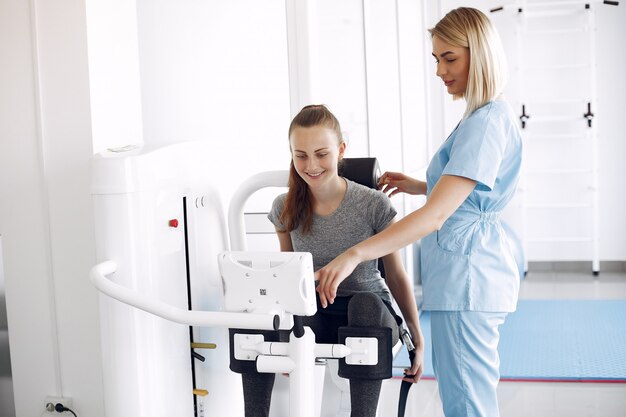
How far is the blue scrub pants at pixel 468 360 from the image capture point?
6.24ft

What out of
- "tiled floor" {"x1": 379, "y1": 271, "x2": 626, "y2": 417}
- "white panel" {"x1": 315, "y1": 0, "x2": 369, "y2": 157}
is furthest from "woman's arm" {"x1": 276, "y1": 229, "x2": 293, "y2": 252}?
"white panel" {"x1": 315, "y1": 0, "x2": 369, "y2": 157}

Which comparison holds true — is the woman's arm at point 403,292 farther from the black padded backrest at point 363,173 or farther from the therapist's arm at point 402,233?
the therapist's arm at point 402,233

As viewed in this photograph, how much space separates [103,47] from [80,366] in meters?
0.95

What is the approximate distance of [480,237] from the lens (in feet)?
6.29

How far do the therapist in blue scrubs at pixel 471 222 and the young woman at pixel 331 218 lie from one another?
16 cm

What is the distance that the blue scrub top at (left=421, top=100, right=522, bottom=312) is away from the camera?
1.87 m

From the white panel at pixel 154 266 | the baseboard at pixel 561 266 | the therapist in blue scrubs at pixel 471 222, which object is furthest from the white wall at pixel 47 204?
the baseboard at pixel 561 266

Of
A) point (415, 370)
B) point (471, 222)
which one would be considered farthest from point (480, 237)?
point (415, 370)

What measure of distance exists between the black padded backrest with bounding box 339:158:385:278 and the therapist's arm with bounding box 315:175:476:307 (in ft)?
1.39

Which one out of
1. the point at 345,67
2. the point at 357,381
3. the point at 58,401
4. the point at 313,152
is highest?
the point at 345,67

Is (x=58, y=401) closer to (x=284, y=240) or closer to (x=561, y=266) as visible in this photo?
(x=284, y=240)

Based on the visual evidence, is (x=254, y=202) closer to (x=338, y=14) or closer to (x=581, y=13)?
(x=338, y=14)

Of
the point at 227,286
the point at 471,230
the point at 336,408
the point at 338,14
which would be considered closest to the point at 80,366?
the point at 336,408

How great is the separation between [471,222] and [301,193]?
0.47 m
